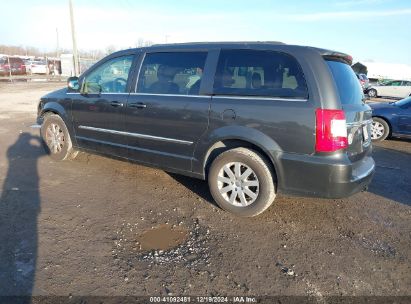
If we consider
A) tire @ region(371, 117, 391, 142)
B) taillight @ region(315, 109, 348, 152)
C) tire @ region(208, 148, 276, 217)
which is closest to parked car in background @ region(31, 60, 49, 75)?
tire @ region(371, 117, 391, 142)

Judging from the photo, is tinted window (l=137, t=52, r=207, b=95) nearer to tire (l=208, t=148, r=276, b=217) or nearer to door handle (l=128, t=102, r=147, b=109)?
door handle (l=128, t=102, r=147, b=109)

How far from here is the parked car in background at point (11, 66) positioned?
31.3m

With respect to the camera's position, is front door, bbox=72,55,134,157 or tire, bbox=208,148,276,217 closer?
tire, bbox=208,148,276,217

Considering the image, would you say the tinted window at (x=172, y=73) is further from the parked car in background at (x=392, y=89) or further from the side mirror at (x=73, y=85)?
the parked car in background at (x=392, y=89)

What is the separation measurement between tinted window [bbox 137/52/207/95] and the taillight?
148cm

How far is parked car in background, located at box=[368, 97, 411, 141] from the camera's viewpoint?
8.33 m

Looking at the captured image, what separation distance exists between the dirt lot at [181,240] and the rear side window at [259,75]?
4.72 feet

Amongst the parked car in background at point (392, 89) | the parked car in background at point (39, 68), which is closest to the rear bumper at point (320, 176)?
the parked car in background at point (392, 89)

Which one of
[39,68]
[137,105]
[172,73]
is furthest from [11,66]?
[172,73]

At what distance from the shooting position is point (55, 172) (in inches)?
202

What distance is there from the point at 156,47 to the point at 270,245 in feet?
9.67

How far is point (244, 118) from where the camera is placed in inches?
141

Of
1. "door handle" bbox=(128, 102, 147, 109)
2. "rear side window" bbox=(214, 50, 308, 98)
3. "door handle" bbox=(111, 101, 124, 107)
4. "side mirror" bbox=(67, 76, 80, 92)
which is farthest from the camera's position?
"side mirror" bbox=(67, 76, 80, 92)

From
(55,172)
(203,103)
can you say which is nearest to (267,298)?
(203,103)
